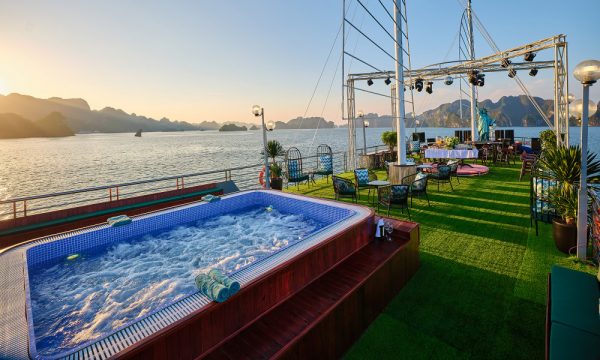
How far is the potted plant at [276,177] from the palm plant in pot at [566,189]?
6447 millimetres

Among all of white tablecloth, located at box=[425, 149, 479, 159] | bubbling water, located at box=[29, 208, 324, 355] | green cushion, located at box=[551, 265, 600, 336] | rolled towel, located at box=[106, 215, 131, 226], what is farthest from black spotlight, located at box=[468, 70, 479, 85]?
rolled towel, located at box=[106, 215, 131, 226]

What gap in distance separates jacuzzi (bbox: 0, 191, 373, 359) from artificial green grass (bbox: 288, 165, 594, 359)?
0.89m

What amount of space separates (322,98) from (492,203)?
225 inches

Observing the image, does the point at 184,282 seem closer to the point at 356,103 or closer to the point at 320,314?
the point at 320,314

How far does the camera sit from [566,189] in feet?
14.3

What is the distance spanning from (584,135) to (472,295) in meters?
2.69

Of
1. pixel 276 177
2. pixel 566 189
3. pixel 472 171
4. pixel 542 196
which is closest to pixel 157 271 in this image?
pixel 276 177

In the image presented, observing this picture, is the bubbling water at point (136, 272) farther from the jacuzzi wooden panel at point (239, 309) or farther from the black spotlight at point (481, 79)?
the black spotlight at point (481, 79)

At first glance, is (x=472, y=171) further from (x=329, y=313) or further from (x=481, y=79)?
(x=329, y=313)

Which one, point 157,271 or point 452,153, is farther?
point 452,153

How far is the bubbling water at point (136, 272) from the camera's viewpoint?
282 cm

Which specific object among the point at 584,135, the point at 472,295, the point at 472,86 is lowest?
the point at 472,295

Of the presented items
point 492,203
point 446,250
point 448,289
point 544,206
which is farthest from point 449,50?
point 448,289

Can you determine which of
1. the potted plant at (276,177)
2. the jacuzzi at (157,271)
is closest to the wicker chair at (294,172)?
the potted plant at (276,177)
